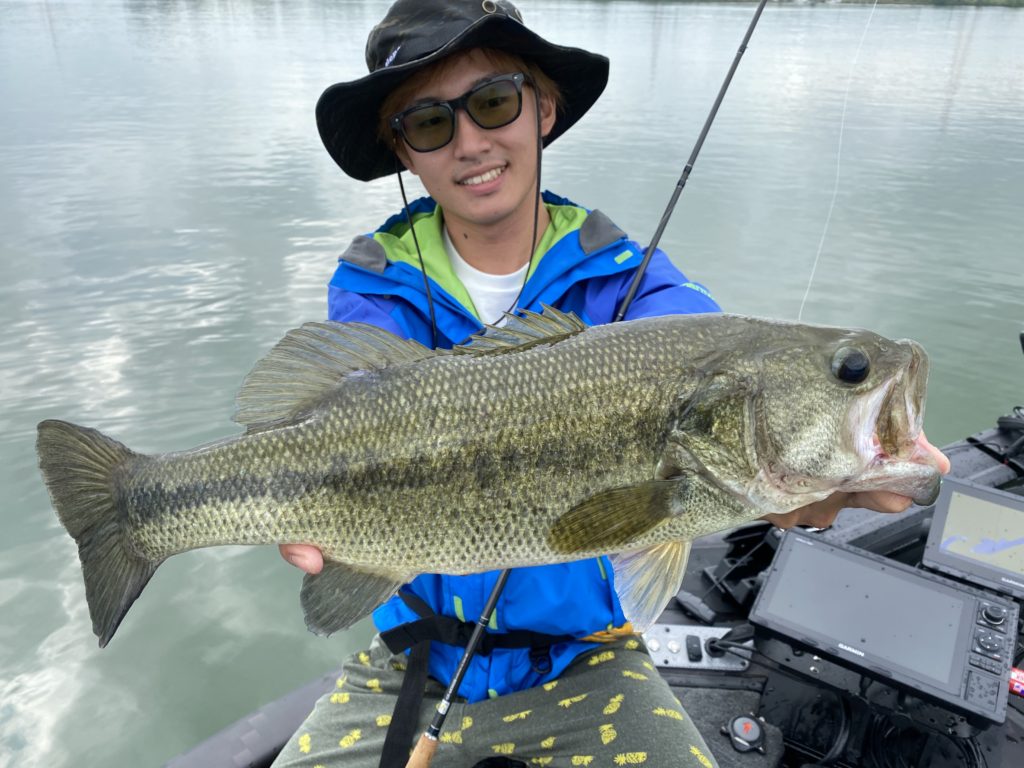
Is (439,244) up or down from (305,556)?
up

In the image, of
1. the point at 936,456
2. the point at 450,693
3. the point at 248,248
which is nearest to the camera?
the point at 936,456

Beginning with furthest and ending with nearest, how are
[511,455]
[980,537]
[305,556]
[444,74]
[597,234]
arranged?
[980,537] < [597,234] < [444,74] < [305,556] < [511,455]

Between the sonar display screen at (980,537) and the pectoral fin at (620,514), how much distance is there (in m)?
1.78

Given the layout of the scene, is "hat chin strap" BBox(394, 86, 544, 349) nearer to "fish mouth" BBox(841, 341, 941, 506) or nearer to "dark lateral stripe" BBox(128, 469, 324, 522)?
"dark lateral stripe" BBox(128, 469, 324, 522)

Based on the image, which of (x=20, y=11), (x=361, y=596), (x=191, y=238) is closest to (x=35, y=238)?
(x=191, y=238)

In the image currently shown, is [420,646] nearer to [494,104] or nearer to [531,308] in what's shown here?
[531,308]

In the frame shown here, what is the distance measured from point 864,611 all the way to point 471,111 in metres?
2.17

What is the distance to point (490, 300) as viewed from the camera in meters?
2.65

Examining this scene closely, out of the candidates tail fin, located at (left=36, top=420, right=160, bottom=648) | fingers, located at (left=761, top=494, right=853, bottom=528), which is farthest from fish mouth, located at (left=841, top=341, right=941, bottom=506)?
tail fin, located at (left=36, top=420, right=160, bottom=648)

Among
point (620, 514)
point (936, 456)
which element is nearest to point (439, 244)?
point (620, 514)

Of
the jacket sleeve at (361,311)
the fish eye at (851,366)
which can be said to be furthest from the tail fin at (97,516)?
the fish eye at (851,366)

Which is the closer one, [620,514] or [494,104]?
→ [620,514]

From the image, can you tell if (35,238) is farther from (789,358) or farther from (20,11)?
(20,11)

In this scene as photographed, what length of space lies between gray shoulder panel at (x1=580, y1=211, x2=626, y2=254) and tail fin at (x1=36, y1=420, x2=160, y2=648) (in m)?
1.54
